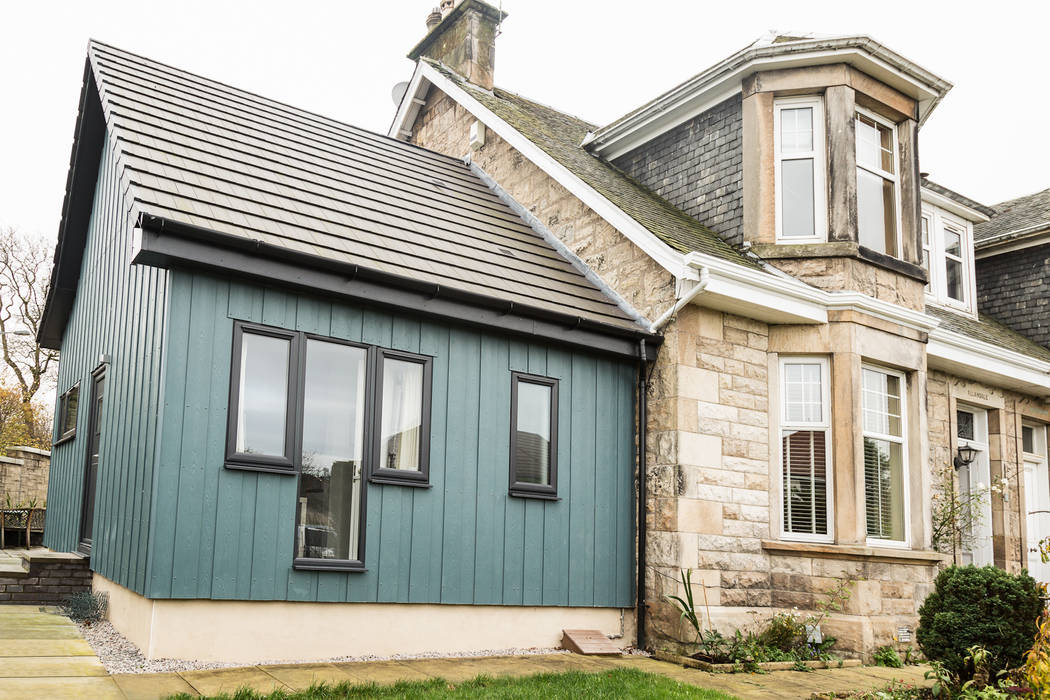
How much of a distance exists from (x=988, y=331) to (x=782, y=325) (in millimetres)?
5314

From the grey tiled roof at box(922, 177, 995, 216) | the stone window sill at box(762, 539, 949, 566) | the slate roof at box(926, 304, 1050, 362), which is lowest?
the stone window sill at box(762, 539, 949, 566)

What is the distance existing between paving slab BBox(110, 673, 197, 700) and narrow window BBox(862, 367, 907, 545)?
713cm

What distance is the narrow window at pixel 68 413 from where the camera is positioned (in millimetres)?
11602

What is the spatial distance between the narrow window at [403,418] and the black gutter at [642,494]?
2.48m

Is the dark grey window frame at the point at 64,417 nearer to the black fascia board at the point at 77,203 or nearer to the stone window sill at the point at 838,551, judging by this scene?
the black fascia board at the point at 77,203

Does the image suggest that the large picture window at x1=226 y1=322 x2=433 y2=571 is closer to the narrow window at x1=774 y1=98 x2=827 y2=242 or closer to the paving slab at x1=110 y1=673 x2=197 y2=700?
the paving slab at x1=110 y1=673 x2=197 y2=700

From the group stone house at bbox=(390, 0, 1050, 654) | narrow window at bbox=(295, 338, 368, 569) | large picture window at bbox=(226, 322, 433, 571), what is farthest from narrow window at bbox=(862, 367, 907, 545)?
narrow window at bbox=(295, 338, 368, 569)

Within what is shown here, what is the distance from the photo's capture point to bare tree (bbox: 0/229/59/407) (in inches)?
1262

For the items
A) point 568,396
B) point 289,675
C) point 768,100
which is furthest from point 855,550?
point 289,675

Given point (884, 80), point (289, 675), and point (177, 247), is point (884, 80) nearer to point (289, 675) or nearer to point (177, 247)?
point (177, 247)

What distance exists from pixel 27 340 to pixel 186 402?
29593 millimetres

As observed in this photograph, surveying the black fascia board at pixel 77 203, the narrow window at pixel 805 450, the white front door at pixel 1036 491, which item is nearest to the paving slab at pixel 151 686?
the narrow window at pixel 805 450

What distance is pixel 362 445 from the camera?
7758 millimetres

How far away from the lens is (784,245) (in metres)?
10.3
